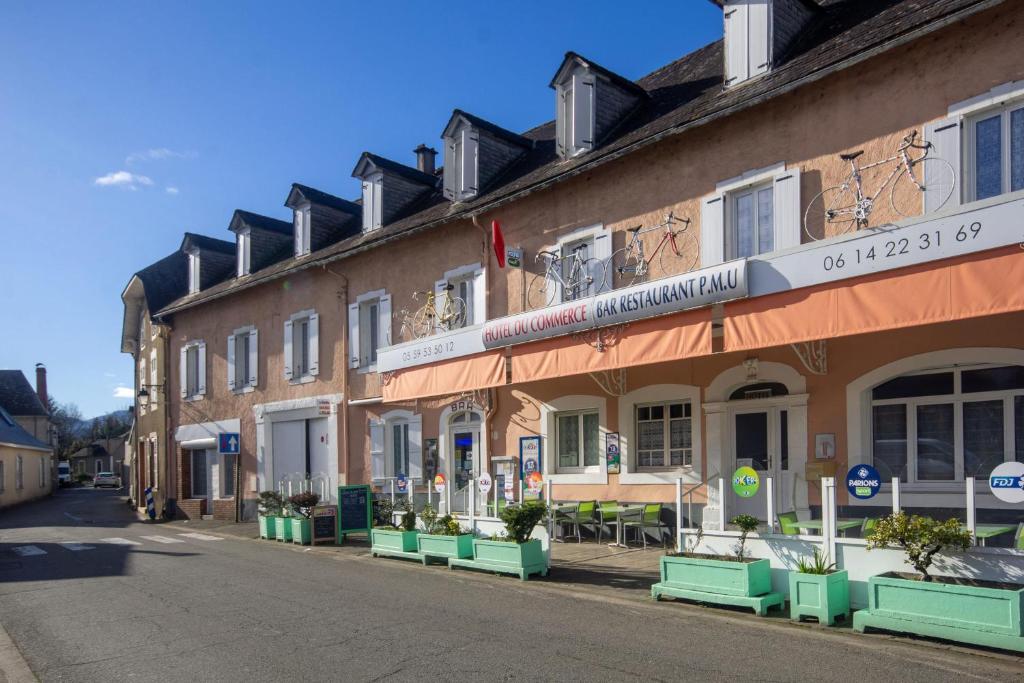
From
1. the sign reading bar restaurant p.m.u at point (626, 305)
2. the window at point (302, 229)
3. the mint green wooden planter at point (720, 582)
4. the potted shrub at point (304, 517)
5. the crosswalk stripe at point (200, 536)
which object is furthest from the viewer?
the window at point (302, 229)

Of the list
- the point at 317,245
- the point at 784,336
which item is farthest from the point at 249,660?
the point at 317,245

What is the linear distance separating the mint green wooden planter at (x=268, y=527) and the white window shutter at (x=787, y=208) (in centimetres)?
1162

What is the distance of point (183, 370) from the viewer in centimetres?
2650

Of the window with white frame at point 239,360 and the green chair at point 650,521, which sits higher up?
the window with white frame at point 239,360

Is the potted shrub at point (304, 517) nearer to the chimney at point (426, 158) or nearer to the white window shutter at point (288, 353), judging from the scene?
the white window shutter at point (288, 353)

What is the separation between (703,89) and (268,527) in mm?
12118

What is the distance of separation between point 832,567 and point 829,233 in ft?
14.8

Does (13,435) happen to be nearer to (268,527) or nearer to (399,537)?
(268,527)

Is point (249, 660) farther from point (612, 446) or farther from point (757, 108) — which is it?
point (757, 108)

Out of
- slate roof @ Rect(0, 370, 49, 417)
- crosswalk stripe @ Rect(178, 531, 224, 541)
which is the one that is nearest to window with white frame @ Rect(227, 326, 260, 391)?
crosswalk stripe @ Rect(178, 531, 224, 541)

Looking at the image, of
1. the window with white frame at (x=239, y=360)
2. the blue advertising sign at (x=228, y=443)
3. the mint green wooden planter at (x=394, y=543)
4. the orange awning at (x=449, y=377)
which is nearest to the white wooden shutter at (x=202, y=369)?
the window with white frame at (x=239, y=360)

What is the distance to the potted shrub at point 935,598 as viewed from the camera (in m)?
6.58

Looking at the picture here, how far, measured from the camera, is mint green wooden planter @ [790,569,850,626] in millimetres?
7738

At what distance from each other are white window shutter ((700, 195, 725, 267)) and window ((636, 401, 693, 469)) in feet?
7.55
